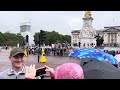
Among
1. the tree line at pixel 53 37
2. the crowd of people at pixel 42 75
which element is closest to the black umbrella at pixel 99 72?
the crowd of people at pixel 42 75

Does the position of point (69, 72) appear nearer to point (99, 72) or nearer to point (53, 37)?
point (99, 72)

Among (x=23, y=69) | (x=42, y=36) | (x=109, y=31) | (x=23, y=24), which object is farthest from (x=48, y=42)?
(x=23, y=69)

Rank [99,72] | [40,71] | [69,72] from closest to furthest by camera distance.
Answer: [69,72] < [40,71] < [99,72]

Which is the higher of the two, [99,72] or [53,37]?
[53,37]

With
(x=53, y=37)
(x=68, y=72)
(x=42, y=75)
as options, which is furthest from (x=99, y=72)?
(x=53, y=37)

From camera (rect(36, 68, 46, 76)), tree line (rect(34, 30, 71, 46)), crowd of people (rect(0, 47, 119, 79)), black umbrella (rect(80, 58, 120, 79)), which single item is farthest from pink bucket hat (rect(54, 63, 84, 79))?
tree line (rect(34, 30, 71, 46))

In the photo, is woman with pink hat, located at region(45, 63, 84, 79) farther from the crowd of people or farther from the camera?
the camera

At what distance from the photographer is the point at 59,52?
3841cm

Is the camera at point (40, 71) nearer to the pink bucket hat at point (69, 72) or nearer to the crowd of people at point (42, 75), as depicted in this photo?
the crowd of people at point (42, 75)

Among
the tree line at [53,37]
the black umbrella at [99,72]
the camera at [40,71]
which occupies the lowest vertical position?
the black umbrella at [99,72]
